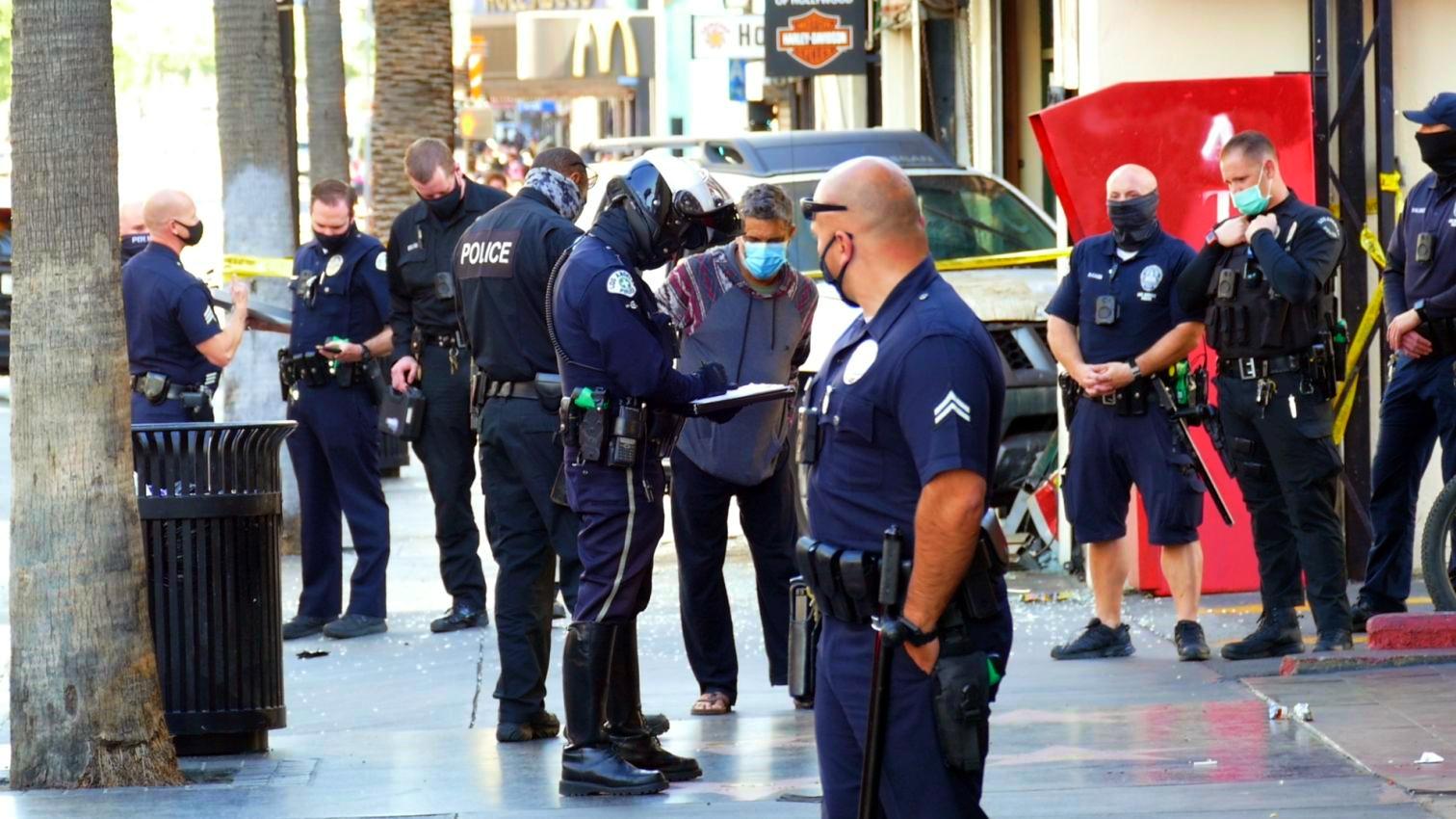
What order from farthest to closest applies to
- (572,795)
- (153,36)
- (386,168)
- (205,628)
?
(153,36), (386,168), (205,628), (572,795)

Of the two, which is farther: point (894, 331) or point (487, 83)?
point (487, 83)

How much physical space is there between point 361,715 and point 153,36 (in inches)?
1750

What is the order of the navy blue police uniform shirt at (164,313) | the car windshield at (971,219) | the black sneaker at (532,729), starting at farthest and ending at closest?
the car windshield at (971,219) < the navy blue police uniform shirt at (164,313) < the black sneaker at (532,729)

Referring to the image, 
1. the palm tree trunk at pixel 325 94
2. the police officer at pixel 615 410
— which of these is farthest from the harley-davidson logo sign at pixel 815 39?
the police officer at pixel 615 410

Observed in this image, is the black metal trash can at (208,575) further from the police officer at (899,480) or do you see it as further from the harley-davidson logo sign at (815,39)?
the harley-davidson logo sign at (815,39)

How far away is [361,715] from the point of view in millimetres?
8273

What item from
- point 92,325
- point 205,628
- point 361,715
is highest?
point 92,325

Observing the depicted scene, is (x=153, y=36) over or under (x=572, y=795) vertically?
over

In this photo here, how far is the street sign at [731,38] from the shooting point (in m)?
23.1

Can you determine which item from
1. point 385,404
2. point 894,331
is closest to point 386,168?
point 385,404

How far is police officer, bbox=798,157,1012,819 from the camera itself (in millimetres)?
4281

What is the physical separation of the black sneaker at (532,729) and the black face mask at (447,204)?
9.95 feet

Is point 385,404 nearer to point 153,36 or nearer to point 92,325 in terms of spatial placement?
point 92,325

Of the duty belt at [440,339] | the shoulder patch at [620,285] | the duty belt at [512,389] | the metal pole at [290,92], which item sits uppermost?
the metal pole at [290,92]
